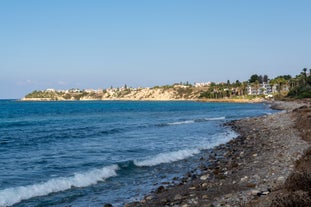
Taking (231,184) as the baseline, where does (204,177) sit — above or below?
below

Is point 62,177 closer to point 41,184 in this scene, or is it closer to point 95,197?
point 41,184

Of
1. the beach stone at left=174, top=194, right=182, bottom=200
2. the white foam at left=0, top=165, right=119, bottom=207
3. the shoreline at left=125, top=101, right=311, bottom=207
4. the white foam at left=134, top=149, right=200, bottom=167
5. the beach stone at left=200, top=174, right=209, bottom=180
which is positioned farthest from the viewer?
the white foam at left=134, top=149, right=200, bottom=167

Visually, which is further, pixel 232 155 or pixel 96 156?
pixel 96 156

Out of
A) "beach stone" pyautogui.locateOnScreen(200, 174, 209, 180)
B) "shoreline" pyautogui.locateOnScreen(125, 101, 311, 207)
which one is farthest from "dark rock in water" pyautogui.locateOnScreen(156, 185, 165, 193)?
"beach stone" pyautogui.locateOnScreen(200, 174, 209, 180)

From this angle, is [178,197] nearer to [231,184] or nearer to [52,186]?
[231,184]

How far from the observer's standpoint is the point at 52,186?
54.0 feet

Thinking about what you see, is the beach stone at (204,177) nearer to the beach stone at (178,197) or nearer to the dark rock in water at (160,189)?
the dark rock in water at (160,189)

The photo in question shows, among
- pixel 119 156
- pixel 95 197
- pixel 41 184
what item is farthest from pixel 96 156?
pixel 95 197

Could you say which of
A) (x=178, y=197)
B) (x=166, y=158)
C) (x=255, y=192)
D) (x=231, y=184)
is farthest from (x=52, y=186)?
(x=255, y=192)

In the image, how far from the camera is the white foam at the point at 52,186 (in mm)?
14844

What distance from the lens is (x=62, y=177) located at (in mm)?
18281

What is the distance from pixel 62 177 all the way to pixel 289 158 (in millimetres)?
11687

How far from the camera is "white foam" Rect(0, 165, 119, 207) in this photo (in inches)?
584

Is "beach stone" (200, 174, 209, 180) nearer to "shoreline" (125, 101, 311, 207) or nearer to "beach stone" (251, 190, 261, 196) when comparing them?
"shoreline" (125, 101, 311, 207)
